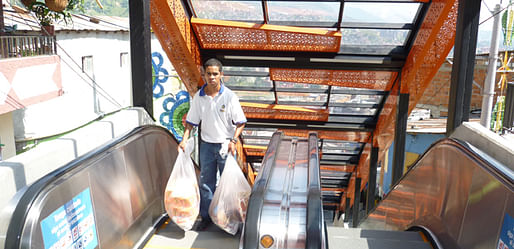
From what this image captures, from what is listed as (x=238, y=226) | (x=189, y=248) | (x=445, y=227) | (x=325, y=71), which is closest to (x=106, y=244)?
(x=189, y=248)

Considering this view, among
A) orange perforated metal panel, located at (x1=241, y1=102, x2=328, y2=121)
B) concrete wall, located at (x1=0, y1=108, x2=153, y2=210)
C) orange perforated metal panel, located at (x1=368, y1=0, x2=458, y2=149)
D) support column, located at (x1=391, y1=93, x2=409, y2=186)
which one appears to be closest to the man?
concrete wall, located at (x1=0, y1=108, x2=153, y2=210)

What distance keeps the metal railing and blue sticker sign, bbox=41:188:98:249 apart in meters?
7.87

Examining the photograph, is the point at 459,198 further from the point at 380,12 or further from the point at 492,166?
the point at 380,12

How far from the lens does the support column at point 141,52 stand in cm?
468

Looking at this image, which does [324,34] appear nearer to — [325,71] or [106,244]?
[325,71]

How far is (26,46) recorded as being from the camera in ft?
33.8

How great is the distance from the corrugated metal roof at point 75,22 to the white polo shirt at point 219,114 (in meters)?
8.69

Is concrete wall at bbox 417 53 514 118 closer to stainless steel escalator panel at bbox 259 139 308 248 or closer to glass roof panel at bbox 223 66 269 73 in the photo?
glass roof panel at bbox 223 66 269 73

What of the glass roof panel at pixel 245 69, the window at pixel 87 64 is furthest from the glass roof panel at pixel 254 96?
the window at pixel 87 64

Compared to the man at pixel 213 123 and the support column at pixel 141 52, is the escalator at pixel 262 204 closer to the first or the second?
the man at pixel 213 123

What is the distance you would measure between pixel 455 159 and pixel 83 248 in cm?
260

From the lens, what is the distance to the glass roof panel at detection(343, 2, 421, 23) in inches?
247

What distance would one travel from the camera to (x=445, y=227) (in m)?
3.56

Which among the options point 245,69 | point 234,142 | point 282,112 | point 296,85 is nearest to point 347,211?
point 282,112
